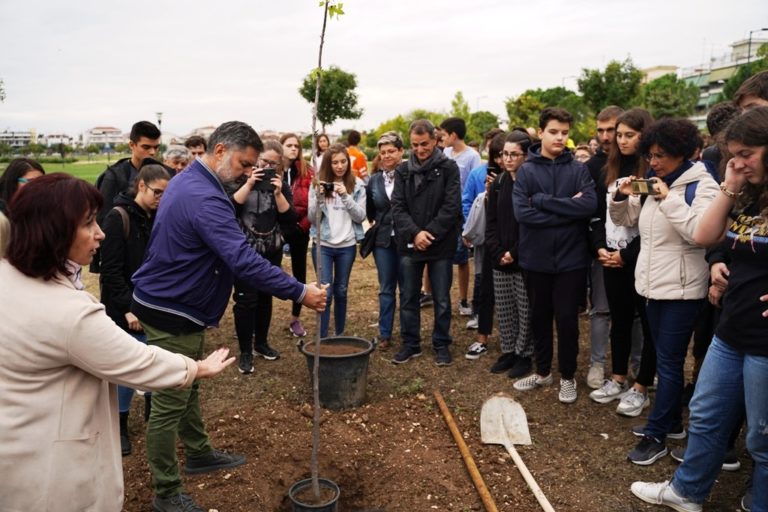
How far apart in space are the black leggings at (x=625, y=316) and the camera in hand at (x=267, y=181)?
113 inches

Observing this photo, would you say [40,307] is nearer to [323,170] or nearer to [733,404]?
[733,404]

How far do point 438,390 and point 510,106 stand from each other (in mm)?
50202

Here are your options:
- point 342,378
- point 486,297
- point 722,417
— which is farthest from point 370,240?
point 722,417

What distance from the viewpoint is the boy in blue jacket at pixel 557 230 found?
457cm

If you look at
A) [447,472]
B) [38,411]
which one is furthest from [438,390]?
[38,411]

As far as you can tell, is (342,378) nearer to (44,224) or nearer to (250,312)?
(250,312)

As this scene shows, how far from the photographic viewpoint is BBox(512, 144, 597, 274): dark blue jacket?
14.9 feet

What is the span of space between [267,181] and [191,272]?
1875 millimetres

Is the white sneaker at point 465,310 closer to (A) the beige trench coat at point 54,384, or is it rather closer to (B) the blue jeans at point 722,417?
(B) the blue jeans at point 722,417

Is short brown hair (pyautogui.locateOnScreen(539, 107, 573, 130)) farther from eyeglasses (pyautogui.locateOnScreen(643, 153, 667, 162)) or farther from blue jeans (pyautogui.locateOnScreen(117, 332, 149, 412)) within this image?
blue jeans (pyautogui.locateOnScreen(117, 332, 149, 412))

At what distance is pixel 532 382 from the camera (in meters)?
5.03

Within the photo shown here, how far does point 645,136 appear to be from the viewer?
12.3ft

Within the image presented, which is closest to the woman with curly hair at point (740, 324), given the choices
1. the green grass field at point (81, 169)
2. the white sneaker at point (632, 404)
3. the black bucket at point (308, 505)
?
the white sneaker at point (632, 404)

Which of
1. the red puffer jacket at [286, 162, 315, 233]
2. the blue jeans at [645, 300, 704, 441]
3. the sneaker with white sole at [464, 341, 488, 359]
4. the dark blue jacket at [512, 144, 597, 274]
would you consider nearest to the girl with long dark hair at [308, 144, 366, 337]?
the red puffer jacket at [286, 162, 315, 233]
